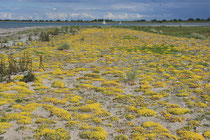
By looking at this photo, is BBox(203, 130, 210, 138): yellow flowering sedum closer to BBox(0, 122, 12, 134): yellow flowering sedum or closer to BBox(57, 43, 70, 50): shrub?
BBox(0, 122, 12, 134): yellow flowering sedum

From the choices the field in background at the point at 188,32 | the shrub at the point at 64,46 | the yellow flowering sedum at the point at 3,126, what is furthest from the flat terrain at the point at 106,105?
the field in background at the point at 188,32

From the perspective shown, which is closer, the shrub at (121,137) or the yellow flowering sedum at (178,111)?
the shrub at (121,137)

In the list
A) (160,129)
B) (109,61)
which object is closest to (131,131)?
(160,129)

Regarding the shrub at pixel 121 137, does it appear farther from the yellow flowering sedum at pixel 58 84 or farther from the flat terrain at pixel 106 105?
the yellow flowering sedum at pixel 58 84

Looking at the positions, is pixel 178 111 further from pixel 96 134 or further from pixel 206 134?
pixel 96 134

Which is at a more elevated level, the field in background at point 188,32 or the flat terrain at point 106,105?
the field in background at point 188,32

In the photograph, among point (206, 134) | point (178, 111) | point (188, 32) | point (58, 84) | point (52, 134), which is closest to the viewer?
point (52, 134)

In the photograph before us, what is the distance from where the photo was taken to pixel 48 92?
476 inches

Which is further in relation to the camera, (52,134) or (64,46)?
(64,46)

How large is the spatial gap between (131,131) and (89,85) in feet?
19.4

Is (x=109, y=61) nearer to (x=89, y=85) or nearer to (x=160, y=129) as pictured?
(x=89, y=85)

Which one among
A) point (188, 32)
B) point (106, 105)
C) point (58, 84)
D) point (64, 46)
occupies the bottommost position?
point (106, 105)

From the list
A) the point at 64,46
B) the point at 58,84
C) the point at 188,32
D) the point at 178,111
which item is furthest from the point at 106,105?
the point at 188,32

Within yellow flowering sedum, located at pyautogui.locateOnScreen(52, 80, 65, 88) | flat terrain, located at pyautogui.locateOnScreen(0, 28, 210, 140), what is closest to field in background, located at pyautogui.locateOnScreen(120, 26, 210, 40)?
flat terrain, located at pyautogui.locateOnScreen(0, 28, 210, 140)
